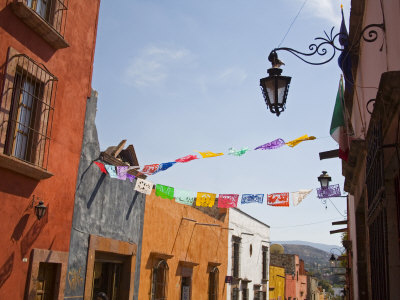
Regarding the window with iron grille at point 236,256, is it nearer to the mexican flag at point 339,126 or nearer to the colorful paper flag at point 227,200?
the colorful paper flag at point 227,200

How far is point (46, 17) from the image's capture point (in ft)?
27.2

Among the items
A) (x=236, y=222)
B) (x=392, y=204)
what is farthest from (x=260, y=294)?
(x=392, y=204)

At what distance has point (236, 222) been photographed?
21.9m

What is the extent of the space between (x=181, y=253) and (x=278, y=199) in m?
3.57

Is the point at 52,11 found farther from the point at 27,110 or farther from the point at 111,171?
the point at 111,171

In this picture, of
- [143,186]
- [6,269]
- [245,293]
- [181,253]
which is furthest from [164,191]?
[245,293]

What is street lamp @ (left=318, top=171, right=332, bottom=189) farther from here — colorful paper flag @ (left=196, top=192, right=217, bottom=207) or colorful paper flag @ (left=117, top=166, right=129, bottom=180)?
colorful paper flag @ (left=117, top=166, right=129, bottom=180)

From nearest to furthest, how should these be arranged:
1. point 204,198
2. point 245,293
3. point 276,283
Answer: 1. point 204,198
2. point 245,293
3. point 276,283

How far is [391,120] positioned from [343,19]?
4.53 metres

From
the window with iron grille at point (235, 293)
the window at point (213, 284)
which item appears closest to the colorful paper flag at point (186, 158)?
the window at point (213, 284)

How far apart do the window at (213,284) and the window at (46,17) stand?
12.3 metres

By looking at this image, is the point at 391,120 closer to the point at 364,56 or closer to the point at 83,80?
the point at 364,56

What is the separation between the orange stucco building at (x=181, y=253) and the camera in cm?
1316

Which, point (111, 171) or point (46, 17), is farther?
point (111, 171)
